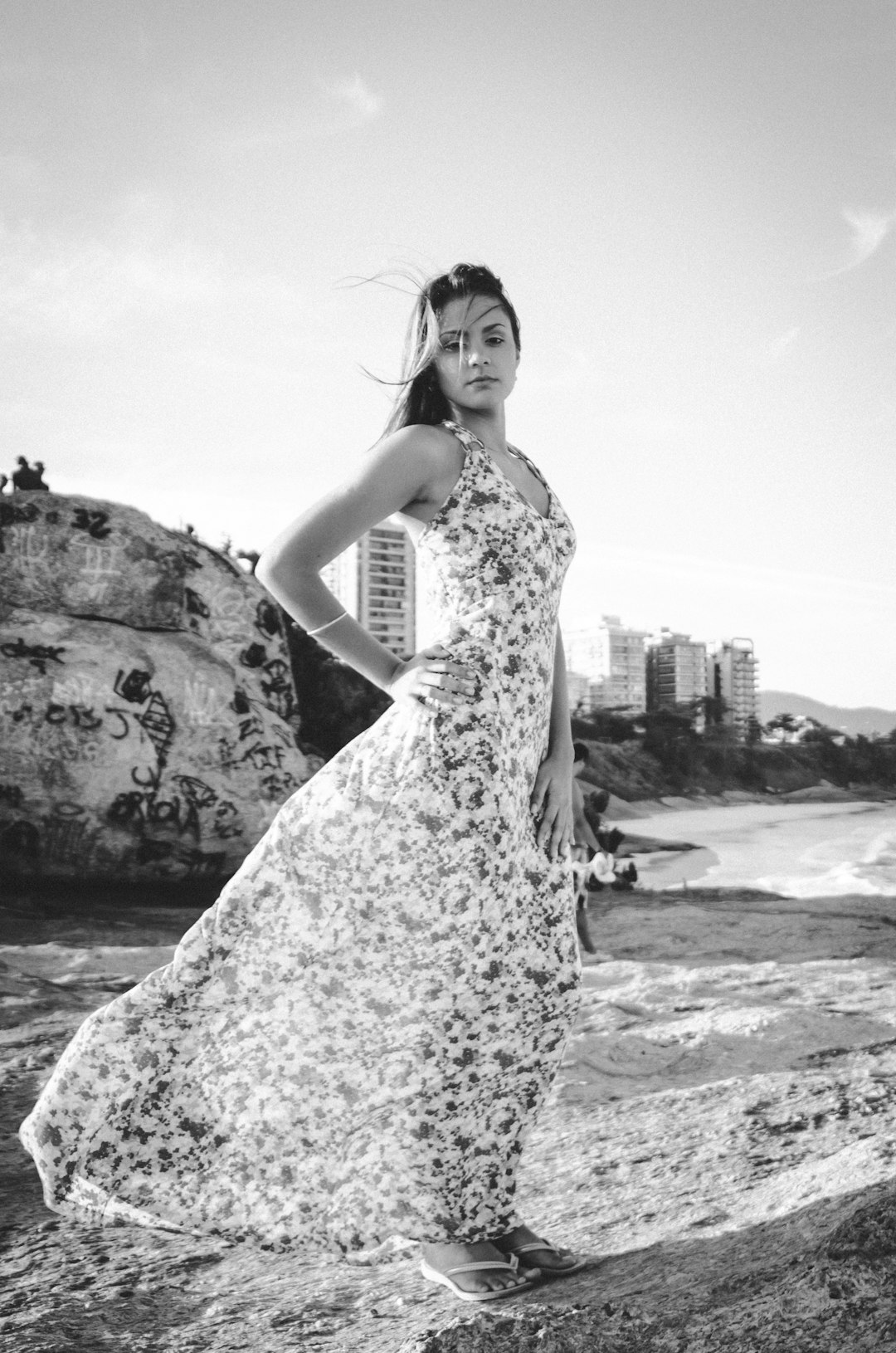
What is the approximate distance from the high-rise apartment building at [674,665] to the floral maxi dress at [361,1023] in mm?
62375

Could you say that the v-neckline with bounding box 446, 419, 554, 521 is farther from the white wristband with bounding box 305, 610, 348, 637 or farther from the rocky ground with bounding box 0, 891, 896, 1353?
the rocky ground with bounding box 0, 891, 896, 1353

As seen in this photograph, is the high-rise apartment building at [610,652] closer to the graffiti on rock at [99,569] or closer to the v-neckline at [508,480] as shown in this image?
the graffiti on rock at [99,569]

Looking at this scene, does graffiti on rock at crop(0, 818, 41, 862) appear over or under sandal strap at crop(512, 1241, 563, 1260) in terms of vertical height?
over

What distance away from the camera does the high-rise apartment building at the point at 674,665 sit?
65.1 m

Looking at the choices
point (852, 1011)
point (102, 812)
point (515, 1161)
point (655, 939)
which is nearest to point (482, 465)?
point (515, 1161)

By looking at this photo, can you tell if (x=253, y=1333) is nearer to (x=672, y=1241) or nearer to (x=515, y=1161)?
(x=515, y=1161)

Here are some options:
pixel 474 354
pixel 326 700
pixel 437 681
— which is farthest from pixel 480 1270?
pixel 326 700

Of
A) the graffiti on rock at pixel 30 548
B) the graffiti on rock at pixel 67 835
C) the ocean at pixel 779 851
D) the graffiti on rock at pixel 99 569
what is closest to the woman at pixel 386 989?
the graffiti on rock at pixel 67 835

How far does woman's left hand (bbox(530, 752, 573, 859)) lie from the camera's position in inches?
81.0

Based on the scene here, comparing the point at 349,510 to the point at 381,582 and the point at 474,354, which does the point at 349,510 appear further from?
the point at 381,582

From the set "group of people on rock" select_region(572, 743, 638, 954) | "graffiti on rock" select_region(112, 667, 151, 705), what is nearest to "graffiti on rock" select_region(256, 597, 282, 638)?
"graffiti on rock" select_region(112, 667, 151, 705)

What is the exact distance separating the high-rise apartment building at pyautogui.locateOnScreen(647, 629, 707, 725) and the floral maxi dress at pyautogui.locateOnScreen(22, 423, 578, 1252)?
62.4 metres

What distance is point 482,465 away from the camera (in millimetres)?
2076

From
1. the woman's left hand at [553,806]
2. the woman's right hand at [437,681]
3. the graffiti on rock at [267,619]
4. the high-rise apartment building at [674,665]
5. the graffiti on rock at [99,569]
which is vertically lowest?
the woman's left hand at [553,806]
